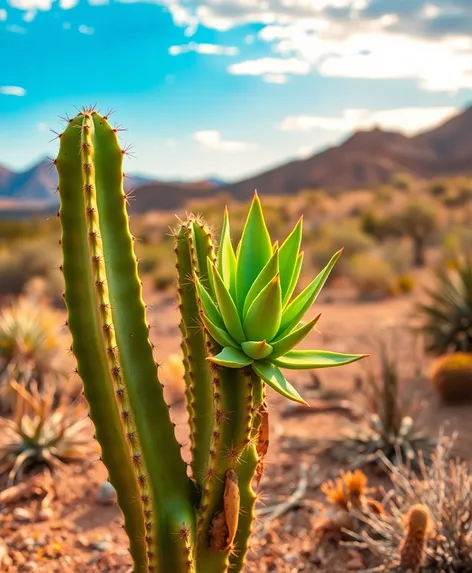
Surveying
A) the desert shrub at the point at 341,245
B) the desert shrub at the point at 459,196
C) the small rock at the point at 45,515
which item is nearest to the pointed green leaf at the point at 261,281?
the small rock at the point at 45,515

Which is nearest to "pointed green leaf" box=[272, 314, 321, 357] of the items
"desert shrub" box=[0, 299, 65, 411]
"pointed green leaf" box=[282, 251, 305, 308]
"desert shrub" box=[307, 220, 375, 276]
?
"pointed green leaf" box=[282, 251, 305, 308]

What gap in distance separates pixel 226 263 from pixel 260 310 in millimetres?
410

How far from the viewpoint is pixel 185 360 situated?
11.0ft

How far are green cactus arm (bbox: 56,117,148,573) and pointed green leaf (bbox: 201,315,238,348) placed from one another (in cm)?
56

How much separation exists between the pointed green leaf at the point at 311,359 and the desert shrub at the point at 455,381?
5.07 metres

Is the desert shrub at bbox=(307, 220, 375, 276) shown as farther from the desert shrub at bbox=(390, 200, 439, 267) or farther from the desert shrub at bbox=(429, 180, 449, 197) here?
the desert shrub at bbox=(429, 180, 449, 197)

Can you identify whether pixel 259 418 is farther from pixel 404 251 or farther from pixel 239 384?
pixel 404 251

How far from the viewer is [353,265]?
1861cm

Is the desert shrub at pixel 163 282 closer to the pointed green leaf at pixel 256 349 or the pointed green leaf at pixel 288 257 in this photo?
the pointed green leaf at pixel 288 257

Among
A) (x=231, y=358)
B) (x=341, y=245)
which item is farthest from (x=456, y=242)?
(x=231, y=358)

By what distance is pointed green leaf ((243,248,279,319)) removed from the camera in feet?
9.71

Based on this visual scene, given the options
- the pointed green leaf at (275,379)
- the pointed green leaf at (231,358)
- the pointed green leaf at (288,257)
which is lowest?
the pointed green leaf at (275,379)

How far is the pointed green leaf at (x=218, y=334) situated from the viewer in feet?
9.56

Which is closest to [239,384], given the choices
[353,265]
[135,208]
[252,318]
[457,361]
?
[252,318]
